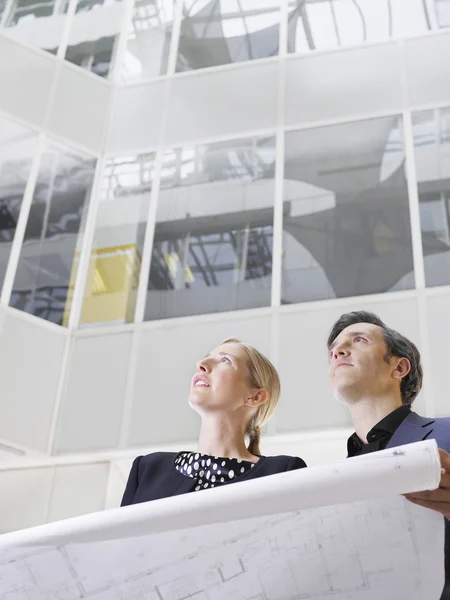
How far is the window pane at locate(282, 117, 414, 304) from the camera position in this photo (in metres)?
8.02

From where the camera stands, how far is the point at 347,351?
319cm

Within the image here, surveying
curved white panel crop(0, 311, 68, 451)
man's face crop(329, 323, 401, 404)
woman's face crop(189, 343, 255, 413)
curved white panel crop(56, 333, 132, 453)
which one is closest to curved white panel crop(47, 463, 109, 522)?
curved white panel crop(56, 333, 132, 453)

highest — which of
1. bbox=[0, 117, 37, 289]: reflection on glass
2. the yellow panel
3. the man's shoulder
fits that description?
bbox=[0, 117, 37, 289]: reflection on glass

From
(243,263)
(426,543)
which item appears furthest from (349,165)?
(426,543)

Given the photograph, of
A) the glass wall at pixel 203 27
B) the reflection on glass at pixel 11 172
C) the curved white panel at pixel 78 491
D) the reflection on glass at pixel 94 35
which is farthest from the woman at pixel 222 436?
the reflection on glass at pixel 94 35

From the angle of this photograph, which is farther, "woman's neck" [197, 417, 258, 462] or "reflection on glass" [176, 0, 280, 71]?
"reflection on glass" [176, 0, 280, 71]

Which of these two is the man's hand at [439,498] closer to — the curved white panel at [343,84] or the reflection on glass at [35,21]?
the curved white panel at [343,84]

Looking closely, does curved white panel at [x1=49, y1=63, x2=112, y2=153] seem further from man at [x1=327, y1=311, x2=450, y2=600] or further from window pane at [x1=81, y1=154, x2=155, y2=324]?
man at [x1=327, y1=311, x2=450, y2=600]

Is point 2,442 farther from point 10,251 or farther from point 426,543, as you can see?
point 426,543

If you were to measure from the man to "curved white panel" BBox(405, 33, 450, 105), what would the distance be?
20.3ft

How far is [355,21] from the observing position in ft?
32.0

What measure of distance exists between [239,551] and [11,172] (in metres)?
7.84

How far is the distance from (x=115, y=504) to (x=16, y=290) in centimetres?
246

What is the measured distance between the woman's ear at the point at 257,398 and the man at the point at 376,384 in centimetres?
34
